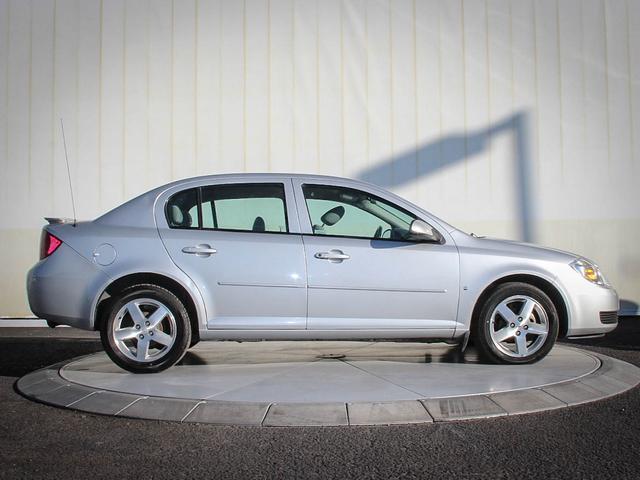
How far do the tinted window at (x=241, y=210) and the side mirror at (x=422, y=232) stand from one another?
966mm

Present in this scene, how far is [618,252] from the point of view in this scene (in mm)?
9164

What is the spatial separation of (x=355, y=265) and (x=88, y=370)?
2.27m

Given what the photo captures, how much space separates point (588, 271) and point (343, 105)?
4.86m

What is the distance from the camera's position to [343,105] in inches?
365

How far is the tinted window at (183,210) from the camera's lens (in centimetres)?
518

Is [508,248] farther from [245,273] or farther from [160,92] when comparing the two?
[160,92]

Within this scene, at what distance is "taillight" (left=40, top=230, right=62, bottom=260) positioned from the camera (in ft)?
16.6

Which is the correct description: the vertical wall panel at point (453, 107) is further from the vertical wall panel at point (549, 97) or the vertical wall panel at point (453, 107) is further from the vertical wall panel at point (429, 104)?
the vertical wall panel at point (549, 97)

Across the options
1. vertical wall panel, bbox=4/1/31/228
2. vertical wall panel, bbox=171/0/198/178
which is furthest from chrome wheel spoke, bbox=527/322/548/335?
vertical wall panel, bbox=4/1/31/228

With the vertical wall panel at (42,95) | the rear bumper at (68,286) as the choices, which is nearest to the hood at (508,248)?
the rear bumper at (68,286)

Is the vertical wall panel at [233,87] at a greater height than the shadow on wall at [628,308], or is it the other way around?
the vertical wall panel at [233,87]

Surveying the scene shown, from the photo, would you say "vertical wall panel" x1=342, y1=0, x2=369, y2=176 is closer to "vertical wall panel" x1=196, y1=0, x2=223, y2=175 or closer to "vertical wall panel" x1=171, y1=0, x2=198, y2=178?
"vertical wall panel" x1=196, y1=0, x2=223, y2=175

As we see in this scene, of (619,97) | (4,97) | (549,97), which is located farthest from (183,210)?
(619,97)

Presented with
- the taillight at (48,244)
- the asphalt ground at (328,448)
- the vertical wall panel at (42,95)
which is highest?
the vertical wall panel at (42,95)
